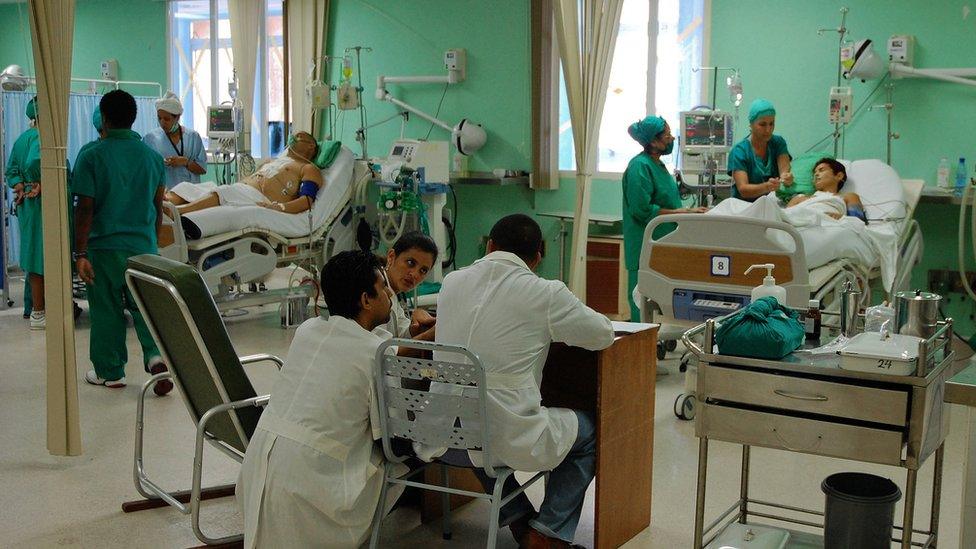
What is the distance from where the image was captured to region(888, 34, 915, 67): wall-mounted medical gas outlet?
19.2ft

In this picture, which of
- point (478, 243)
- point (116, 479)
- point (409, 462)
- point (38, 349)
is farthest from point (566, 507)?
point (478, 243)

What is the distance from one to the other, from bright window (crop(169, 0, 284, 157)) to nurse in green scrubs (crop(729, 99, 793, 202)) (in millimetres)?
→ 5288

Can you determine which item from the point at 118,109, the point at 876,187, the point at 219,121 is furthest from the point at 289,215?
the point at 876,187

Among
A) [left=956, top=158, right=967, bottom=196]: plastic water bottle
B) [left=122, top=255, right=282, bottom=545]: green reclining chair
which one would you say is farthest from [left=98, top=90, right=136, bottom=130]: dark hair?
[left=956, top=158, right=967, bottom=196]: plastic water bottle

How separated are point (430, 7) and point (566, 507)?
6000 millimetres

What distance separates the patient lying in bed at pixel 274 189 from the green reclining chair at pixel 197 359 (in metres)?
2.99

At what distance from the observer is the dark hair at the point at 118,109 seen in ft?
14.4

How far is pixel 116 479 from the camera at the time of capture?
143 inches

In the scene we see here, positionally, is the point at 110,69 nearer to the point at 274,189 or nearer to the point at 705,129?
the point at 274,189

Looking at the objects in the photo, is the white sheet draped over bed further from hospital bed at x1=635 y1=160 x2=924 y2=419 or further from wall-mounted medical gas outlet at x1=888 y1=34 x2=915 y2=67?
wall-mounted medical gas outlet at x1=888 y1=34 x2=915 y2=67

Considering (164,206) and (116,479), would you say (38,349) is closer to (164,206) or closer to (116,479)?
(164,206)

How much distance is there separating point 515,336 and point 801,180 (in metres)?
3.50

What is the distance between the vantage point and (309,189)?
6414 mm

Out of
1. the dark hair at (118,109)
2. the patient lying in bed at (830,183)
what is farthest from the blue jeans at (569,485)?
the patient lying in bed at (830,183)
